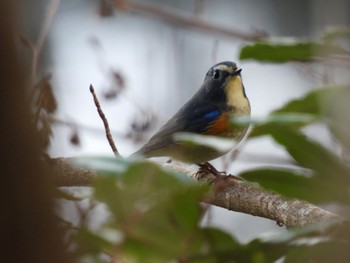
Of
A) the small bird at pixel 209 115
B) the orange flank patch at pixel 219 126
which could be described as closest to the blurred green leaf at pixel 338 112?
the small bird at pixel 209 115

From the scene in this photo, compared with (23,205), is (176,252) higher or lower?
lower

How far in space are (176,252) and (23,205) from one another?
0.32 metres

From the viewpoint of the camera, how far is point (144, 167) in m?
0.74

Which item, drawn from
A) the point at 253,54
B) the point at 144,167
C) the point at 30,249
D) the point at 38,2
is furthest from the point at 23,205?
the point at 38,2

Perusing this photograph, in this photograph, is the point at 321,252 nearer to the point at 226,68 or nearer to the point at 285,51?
the point at 285,51

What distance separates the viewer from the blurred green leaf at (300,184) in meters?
0.88

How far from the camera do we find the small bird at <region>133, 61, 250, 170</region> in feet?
8.19

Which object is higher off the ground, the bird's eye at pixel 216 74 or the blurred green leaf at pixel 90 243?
the blurred green leaf at pixel 90 243

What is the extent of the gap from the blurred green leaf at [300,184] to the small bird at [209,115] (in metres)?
1.37

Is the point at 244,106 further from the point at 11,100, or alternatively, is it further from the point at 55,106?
the point at 11,100

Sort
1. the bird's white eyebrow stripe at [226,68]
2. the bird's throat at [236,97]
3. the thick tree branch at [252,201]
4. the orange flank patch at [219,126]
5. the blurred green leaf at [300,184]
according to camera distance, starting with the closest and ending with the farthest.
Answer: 1. the blurred green leaf at [300,184]
2. the thick tree branch at [252,201]
3. the orange flank patch at [219,126]
4. the bird's throat at [236,97]
5. the bird's white eyebrow stripe at [226,68]

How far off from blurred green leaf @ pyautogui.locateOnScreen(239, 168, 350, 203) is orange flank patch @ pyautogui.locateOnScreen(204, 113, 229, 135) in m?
1.49

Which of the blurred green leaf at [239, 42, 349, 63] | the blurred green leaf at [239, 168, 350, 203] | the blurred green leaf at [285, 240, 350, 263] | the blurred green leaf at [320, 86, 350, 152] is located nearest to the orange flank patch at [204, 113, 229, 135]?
the blurred green leaf at [239, 42, 349, 63]

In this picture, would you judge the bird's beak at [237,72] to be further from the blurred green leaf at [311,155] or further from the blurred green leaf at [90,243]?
the blurred green leaf at [90,243]
